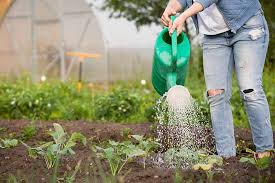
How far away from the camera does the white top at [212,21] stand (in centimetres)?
341

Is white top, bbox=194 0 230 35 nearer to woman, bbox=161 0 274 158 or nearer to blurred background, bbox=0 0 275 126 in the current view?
woman, bbox=161 0 274 158

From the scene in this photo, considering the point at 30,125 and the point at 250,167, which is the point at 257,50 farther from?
the point at 30,125

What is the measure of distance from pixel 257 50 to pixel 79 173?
114cm

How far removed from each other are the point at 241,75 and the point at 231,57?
174 mm

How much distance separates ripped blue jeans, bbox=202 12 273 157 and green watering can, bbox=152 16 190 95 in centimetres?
22

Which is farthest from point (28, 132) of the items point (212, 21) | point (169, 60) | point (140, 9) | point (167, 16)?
point (140, 9)

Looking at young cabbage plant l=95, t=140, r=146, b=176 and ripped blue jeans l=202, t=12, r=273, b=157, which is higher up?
ripped blue jeans l=202, t=12, r=273, b=157

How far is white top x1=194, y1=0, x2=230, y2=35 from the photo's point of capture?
341 cm

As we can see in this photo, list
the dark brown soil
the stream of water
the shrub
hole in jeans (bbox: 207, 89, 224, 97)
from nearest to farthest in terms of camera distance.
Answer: the dark brown soil → the stream of water → hole in jeans (bbox: 207, 89, 224, 97) → the shrub

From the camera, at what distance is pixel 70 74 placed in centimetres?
1109

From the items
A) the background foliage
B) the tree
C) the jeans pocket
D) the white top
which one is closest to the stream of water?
the white top

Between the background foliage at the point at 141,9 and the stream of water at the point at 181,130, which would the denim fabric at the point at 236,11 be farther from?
the background foliage at the point at 141,9

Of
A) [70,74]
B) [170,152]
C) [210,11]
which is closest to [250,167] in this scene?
[170,152]

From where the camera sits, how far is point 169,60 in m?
3.72
